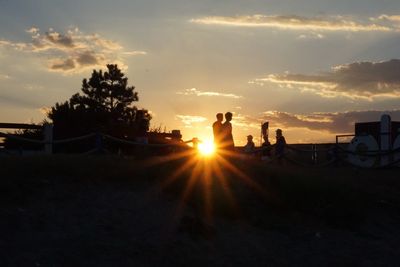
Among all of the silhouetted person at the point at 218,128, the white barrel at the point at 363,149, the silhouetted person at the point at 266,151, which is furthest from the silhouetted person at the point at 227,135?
the white barrel at the point at 363,149

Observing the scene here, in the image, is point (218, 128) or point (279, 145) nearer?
point (218, 128)

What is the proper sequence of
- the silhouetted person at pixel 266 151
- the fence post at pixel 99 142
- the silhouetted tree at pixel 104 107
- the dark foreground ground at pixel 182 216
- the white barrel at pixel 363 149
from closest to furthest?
A: the dark foreground ground at pixel 182 216 → the fence post at pixel 99 142 → the silhouetted person at pixel 266 151 → the white barrel at pixel 363 149 → the silhouetted tree at pixel 104 107

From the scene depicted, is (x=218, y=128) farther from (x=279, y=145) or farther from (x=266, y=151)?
(x=266, y=151)

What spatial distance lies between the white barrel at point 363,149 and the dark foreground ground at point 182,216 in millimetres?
11666

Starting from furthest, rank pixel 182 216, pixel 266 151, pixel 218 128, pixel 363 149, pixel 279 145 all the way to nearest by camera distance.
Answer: pixel 363 149
pixel 266 151
pixel 279 145
pixel 218 128
pixel 182 216

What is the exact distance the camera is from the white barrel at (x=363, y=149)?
2917cm

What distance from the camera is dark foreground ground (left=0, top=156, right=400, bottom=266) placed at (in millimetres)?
10922

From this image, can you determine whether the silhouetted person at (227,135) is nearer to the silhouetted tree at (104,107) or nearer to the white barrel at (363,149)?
the white barrel at (363,149)

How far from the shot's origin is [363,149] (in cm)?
3123

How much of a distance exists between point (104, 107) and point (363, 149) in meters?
32.3

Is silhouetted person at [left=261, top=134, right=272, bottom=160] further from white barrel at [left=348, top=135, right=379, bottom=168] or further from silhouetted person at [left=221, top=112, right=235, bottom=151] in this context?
silhouetted person at [left=221, top=112, right=235, bottom=151]

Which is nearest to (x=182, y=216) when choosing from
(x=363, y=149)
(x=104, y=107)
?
(x=363, y=149)

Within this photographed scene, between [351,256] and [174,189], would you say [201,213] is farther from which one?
[351,256]

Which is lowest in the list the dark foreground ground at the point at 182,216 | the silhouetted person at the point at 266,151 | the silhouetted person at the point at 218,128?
the dark foreground ground at the point at 182,216
